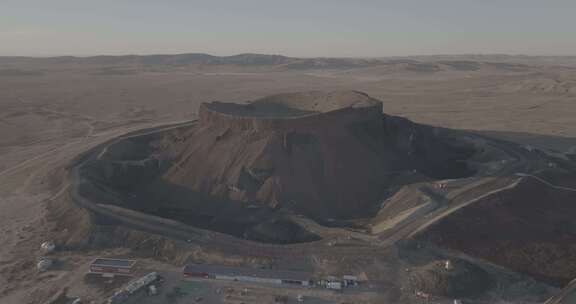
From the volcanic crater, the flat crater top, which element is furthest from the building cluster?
the flat crater top

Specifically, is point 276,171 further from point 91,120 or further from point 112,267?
point 91,120

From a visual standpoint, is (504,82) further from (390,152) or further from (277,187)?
(277,187)

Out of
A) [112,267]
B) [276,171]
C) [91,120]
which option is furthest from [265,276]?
[91,120]

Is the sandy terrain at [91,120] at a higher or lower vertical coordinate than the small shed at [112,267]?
higher

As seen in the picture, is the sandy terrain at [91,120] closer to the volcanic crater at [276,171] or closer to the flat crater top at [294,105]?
the volcanic crater at [276,171]

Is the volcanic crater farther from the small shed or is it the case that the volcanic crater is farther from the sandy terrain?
the small shed

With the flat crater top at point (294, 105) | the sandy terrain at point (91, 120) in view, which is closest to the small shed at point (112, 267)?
the sandy terrain at point (91, 120)

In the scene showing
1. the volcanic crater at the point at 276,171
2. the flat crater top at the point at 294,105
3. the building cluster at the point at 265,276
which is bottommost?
the building cluster at the point at 265,276
